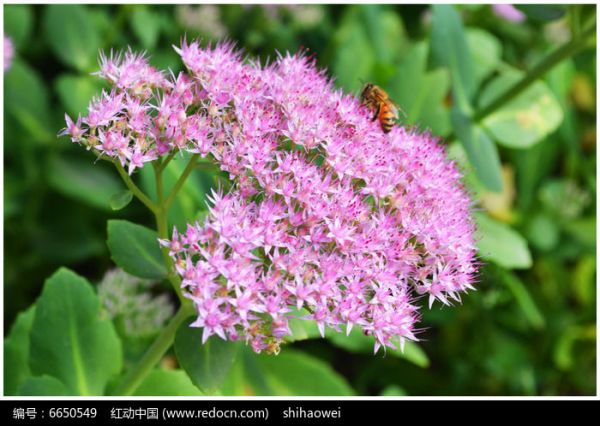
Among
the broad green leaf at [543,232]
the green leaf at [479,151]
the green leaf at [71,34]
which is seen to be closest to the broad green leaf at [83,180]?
the green leaf at [71,34]

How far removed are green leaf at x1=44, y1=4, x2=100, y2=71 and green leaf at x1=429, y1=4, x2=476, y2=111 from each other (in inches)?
54.5

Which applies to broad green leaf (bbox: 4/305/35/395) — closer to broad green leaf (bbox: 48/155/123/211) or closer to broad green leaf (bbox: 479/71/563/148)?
broad green leaf (bbox: 48/155/123/211)

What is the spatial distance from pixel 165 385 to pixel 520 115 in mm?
1489

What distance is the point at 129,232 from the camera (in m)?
1.75

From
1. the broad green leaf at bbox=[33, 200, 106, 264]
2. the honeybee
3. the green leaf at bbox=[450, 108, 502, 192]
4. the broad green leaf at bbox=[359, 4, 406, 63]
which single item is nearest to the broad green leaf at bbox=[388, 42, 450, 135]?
the green leaf at bbox=[450, 108, 502, 192]

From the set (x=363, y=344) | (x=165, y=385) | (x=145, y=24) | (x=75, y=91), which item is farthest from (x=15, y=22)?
(x=363, y=344)

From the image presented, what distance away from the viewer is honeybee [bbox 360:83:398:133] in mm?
1894

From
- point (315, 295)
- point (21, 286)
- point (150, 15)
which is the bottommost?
point (315, 295)

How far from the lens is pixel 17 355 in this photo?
7.14ft

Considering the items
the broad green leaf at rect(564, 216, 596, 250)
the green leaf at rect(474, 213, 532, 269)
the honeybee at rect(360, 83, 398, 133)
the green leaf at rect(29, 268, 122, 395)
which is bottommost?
the green leaf at rect(29, 268, 122, 395)

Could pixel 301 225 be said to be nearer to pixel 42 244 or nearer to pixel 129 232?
pixel 129 232
